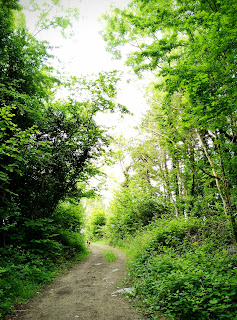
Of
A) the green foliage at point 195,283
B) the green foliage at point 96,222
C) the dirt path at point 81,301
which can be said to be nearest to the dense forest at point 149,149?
the green foliage at point 195,283

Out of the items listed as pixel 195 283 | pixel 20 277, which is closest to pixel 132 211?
pixel 20 277

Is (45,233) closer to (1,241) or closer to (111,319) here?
(1,241)

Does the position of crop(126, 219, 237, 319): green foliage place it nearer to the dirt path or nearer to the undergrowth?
the dirt path

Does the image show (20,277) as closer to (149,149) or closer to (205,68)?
(205,68)

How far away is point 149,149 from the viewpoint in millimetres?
12789

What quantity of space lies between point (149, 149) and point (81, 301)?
33.0 feet

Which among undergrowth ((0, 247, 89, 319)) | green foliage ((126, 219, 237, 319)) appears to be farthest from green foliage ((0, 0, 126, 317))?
green foliage ((126, 219, 237, 319))

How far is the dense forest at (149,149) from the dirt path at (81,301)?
377mm

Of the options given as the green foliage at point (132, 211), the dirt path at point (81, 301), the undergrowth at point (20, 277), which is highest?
the green foliage at point (132, 211)

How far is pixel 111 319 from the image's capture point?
3.36 metres

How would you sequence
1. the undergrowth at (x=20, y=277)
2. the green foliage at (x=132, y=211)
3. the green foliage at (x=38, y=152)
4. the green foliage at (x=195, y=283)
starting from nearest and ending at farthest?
the green foliage at (x=195, y=283) < the undergrowth at (x=20, y=277) < the green foliage at (x=38, y=152) < the green foliage at (x=132, y=211)

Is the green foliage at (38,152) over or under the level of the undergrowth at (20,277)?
over

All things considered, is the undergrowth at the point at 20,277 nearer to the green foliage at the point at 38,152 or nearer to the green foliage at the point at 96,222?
the green foliage at the point at 38,152

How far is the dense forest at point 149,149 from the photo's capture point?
3797 millimetres
